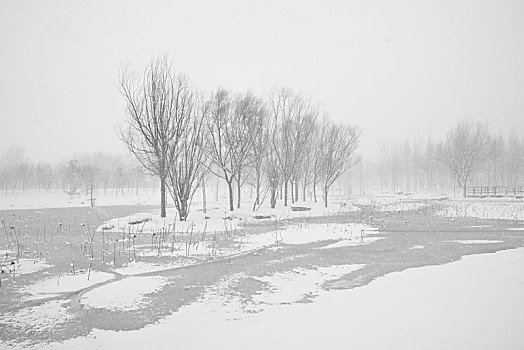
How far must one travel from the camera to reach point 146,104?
2505cm

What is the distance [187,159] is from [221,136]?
595cm

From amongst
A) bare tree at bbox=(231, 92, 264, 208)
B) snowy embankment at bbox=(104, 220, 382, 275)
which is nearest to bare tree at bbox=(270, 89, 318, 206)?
bare tree at bbox=(231, 92, 264, 208)

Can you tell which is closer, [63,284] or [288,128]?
[63,284]

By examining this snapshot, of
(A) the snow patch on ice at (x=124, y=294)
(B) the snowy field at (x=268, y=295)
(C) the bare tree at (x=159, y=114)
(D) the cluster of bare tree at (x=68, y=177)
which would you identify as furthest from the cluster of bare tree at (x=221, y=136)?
(D) the cluster of bare tree at (x=68, y=177)

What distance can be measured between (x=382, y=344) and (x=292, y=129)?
112 feet

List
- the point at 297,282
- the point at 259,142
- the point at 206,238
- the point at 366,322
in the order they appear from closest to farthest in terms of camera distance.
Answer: the point at 366,322, the point at 297,282, the point at 206,238, the point at 259,142

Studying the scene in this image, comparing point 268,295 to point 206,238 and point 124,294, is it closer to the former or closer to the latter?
point 124,294

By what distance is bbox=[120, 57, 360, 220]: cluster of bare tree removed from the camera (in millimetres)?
25516

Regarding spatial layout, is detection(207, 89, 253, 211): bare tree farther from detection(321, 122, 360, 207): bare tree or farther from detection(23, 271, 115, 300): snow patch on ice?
detection(23, 271, 115, 300): snow patch on ice

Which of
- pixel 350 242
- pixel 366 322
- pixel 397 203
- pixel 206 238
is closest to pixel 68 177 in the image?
pixel 397 203

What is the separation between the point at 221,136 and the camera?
32250 millimetres

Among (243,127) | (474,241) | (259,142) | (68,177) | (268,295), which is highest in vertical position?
(243,127)

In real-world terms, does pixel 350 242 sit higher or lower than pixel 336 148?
lower

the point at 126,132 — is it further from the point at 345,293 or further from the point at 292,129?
the point at 345,293
